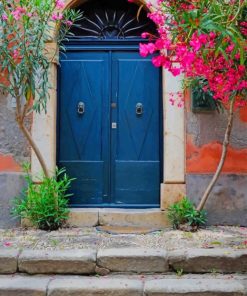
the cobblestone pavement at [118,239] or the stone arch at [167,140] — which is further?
the stone arch at [167,140]

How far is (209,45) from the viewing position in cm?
324

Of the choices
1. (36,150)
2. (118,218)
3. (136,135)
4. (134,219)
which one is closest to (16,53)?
(36,150)

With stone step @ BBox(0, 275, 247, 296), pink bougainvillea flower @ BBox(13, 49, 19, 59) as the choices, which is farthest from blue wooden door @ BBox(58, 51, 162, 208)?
stone step @ BBox(0, 275, 247, 296)

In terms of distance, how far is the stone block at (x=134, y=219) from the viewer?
17.8 ft

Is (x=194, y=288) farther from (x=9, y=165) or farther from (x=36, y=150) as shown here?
(x=9, y=165)

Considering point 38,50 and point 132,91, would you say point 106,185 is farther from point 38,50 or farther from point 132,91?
point 38,50

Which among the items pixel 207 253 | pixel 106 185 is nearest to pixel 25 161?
pixel 106 185

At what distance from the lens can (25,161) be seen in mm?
5598

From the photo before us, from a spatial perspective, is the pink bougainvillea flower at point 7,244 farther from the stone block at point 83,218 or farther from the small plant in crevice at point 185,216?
the small plant in crevice at point 185,216

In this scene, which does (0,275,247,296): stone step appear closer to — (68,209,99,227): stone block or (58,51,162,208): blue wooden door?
(68,209,99,227): stone block

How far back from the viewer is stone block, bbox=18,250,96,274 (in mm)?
4090

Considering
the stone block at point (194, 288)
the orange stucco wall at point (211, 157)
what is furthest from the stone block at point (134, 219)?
the stone block at point (194, 288)

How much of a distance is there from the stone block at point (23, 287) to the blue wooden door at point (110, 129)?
191 centimetres

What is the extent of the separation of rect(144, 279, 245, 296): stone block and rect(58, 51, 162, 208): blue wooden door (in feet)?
6.58
